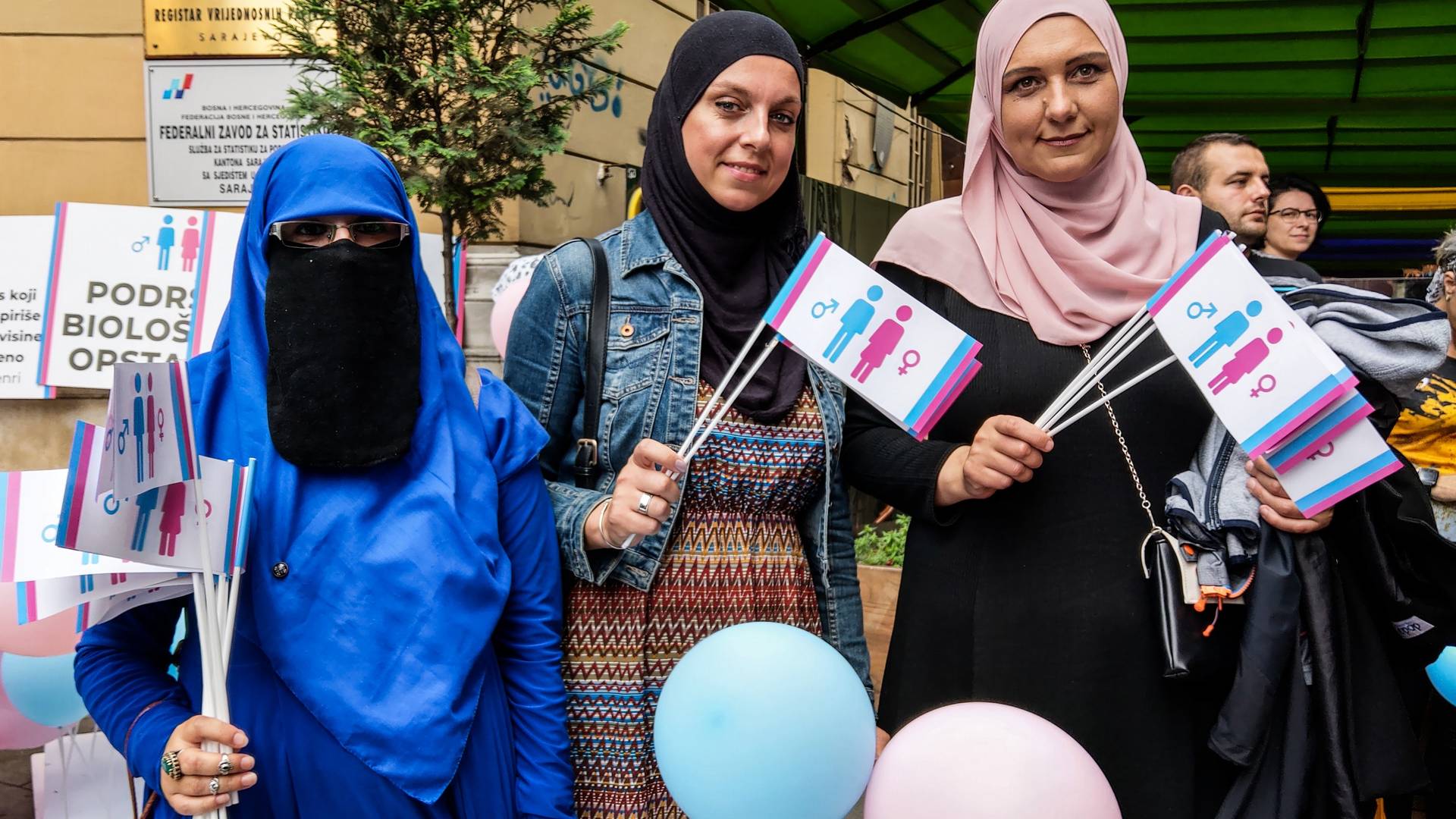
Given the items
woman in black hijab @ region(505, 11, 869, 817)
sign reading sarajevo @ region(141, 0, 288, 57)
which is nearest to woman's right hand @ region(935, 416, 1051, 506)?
woman in black hijab @ region(505, 11, 869, 817)

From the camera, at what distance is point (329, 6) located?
17.9 ft

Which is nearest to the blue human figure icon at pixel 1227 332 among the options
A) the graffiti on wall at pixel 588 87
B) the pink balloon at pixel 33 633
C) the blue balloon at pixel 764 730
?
the blue balloon at pixel 764 730

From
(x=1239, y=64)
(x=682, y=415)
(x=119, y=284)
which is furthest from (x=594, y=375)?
(x=1239, y=64)

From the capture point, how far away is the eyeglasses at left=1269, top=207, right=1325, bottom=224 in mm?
5815

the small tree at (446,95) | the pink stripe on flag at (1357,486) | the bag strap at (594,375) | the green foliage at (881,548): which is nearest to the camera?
the pink stripe on flag at (1357,486)

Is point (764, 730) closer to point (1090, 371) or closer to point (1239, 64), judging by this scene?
point (1090, 371)

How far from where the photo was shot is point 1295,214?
583 centimetres

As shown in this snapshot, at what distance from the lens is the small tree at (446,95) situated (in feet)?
17.8

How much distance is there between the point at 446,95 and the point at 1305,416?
508cm

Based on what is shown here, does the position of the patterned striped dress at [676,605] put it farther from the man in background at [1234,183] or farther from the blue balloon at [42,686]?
the man in background at [1234,183]

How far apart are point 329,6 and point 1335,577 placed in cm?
525

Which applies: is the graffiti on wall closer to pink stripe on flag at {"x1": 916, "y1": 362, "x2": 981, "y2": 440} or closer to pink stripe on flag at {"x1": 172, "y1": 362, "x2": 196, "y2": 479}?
pink stripe on flag at {"x1": 916, "y1": 362, "x2": 981, "y2": 440}

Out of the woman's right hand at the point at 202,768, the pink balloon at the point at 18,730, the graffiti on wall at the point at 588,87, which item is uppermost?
the graffiti on wall at the point at 588,87

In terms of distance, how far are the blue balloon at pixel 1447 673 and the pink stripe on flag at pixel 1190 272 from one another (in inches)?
78.1
